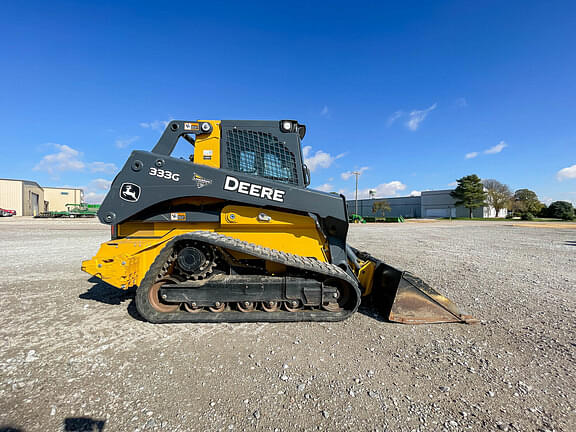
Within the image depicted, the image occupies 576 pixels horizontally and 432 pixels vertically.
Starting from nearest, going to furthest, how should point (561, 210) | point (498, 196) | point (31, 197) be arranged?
point (561, 210) → point (31, 197) → point (498, 196)

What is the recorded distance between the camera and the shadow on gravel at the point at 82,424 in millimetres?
1630

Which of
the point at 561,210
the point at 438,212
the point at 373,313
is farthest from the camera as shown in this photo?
the point at 438,212

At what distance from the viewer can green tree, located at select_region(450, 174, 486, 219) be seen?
186ft

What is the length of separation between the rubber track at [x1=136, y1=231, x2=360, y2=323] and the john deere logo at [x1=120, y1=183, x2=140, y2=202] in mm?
903

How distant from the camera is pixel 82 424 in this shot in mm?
1671

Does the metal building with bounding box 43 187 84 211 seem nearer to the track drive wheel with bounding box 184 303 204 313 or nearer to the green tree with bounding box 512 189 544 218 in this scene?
the track drive wheel with bounding box 184 303 204 313

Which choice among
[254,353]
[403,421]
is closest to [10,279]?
[254,353]

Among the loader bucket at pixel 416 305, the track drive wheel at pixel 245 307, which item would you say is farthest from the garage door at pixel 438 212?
the track drive wheel at pixel 245 307

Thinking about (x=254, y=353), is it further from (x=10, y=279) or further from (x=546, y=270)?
(x=546, y=270)

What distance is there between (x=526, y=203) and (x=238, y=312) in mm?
73078

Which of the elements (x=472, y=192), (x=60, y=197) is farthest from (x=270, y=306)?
(x=60, y=197)

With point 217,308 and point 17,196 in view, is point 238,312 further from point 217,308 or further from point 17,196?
point 17,196

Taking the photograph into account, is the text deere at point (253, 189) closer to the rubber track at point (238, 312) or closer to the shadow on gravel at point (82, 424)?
the rubber track at point (238, 312)

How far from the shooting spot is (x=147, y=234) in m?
3.50
